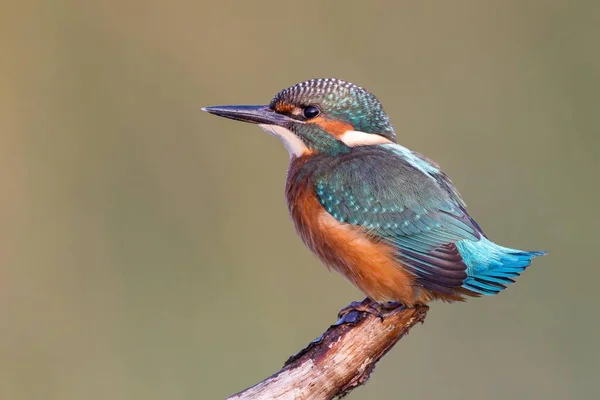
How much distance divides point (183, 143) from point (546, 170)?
1.63 m

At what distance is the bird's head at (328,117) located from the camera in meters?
3.25

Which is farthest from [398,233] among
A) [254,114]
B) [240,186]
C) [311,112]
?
[240,186]

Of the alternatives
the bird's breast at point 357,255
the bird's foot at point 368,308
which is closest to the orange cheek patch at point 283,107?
the bird's breast at point 357,255

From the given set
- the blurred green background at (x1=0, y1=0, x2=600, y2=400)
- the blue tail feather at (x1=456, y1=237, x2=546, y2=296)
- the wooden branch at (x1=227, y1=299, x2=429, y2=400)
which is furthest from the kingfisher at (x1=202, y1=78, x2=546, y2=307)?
the blurred green background at (x1=0, y1=0, x2=600, y2=400)

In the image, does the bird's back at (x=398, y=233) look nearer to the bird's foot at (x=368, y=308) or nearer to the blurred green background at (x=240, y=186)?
the bird's foot at (x=368, y=308)

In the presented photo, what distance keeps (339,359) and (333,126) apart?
0.87 metres

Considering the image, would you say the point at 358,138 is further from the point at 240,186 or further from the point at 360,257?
the point at 240,186

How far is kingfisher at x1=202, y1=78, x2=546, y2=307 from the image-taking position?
2.88 metres

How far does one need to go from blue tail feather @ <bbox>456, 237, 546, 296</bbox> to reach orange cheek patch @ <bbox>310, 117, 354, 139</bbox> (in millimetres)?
591

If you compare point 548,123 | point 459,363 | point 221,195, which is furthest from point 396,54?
point 459,363

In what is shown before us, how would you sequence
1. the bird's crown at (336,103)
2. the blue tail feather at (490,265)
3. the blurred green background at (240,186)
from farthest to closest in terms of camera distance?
the blurred green background at (240,186) < the bird's crown at (336,103) < the blue tail feather at (490,265)

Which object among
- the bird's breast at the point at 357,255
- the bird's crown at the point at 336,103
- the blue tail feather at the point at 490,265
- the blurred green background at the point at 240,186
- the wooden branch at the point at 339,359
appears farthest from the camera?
the blurred green background at the point at 240,186

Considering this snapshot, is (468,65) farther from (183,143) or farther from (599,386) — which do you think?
(599,386)

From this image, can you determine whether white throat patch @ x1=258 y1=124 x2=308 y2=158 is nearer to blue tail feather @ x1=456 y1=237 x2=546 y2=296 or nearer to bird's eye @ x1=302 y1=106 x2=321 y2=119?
bird's eye @ x1=302 y1=106 x2=321 y2=119
